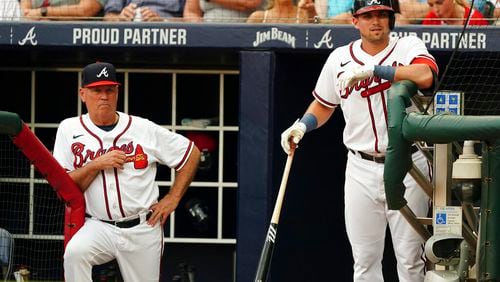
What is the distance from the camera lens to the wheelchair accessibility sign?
16.9ft

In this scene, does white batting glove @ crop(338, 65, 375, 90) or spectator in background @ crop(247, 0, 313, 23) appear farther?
spectator in background @ crop(247, 0, 313, 23)

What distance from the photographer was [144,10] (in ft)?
26.4

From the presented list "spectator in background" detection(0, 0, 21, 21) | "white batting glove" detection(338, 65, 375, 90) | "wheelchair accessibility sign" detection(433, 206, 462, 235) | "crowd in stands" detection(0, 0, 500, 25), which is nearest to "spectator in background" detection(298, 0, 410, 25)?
"crowd in stands" detection(0, 0, 500, 25)

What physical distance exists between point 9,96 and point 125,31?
1.48 m

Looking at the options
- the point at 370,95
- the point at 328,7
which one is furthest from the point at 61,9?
the point at 370,95

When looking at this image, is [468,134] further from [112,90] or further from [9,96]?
[9,96]

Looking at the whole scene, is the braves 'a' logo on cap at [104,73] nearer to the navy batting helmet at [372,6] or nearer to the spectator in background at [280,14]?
the navy batting helmet at [372,6]

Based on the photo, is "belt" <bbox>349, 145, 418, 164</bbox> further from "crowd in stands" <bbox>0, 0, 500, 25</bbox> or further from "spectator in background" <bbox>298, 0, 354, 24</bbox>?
"spectator in background" <bbox>298, 0, 354, 24</bbox>

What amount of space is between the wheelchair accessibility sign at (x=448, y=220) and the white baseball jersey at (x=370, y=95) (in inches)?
33.4

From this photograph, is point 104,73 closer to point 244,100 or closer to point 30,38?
point 244,100

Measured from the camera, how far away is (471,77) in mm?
8078

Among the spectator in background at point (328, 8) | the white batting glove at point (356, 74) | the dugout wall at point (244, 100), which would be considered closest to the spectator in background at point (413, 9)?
the dugout wall at point (244, 100)

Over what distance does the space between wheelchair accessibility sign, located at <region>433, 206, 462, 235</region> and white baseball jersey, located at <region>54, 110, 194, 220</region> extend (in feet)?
6.06

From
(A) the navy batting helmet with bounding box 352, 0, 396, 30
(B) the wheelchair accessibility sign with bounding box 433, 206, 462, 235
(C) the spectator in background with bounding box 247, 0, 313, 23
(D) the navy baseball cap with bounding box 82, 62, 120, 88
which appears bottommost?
(B) the wheelchair accessibility sign with bounding box 433, 206, 462, 235
